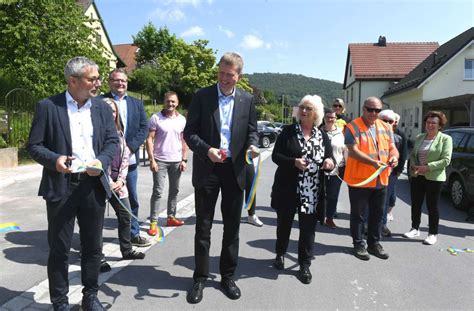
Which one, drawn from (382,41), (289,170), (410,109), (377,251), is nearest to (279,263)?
(289,170)

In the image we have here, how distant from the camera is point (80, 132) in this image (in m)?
2.98

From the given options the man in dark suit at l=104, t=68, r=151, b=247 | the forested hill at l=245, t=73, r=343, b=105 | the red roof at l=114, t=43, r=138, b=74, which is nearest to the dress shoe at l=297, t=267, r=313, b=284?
the man in dark suit at l=104, t=68, r=151, b=247

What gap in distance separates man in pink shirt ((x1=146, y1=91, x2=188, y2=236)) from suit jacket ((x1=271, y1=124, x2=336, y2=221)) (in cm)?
181

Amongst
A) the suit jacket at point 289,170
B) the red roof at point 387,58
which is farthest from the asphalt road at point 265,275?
the red roof at point 387,58

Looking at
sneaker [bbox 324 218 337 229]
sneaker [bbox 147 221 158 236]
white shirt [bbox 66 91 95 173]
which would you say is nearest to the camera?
white shirt [bbox 66 91 95 173]

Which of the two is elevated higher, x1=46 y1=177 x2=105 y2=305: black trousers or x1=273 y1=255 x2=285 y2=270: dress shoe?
x1=46 y1=177 x2=105 y2=305: black trousers

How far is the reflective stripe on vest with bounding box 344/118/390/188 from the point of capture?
4641 mm

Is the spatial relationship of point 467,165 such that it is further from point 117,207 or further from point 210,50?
point 210,50

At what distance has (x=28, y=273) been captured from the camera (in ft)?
12.8

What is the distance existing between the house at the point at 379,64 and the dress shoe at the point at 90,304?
113 feet

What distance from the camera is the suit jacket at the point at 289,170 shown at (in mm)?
3977

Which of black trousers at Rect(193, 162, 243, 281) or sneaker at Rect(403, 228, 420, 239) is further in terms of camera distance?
sneaker at Rect(403, 228, 420, 239)

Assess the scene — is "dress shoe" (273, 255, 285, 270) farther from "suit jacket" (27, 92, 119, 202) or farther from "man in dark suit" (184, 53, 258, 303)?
"suit jacket" (27, 92, 119, 202)

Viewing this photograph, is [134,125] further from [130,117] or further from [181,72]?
[181,72]
